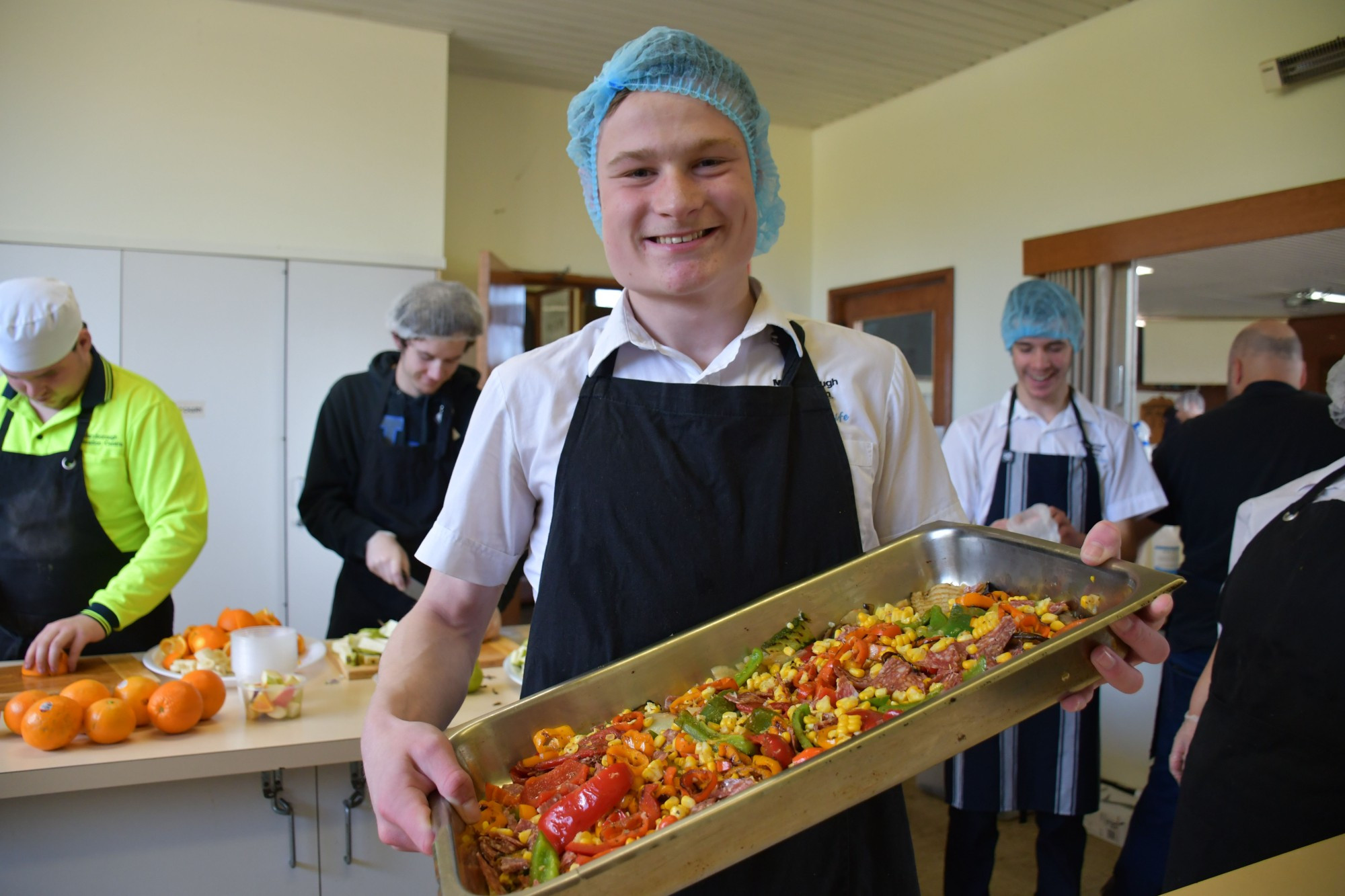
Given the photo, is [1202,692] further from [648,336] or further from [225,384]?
[225,384]

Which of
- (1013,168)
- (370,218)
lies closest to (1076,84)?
(1013,168)

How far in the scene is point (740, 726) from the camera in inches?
42.2

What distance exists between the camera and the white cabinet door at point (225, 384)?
434 cm

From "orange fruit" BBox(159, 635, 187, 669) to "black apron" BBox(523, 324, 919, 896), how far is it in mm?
1507

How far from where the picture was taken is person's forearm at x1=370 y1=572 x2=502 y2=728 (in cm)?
116

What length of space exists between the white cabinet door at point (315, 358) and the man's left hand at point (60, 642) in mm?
2220

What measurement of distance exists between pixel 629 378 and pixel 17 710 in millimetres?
1584

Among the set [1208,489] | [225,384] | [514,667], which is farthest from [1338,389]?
[225,384]

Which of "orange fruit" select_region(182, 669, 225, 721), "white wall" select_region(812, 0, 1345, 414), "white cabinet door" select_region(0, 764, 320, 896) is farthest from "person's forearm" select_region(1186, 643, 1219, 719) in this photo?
"white wall" select_region(812, 0, 1345, 414)

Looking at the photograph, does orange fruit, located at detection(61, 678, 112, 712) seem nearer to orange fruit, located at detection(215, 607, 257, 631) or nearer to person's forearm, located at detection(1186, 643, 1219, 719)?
orange fruit, located at detection(215, 607, 257, 631)

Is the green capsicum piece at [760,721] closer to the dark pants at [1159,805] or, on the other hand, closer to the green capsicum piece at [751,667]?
the green capsicum piece at [751,667]

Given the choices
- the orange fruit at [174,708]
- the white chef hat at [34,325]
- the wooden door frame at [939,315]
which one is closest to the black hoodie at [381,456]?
the white chef hat at [34,325]

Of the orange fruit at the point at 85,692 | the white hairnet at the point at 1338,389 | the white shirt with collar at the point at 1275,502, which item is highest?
the white hairnet at the point at 1338,389

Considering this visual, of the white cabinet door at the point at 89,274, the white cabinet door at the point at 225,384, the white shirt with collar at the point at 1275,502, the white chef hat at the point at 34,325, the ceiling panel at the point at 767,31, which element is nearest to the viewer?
the white shirt with collar at the point at 1275,502
